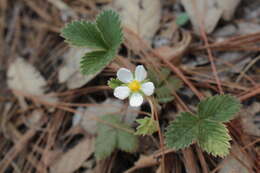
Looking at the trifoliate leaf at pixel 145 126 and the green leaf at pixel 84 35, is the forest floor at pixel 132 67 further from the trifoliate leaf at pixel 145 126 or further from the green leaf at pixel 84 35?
the green leaf at pixel 84 35

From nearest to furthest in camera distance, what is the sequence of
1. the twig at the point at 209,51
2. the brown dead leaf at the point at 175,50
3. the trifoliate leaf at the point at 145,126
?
1. the trifoliate leaf at the point at 145,126
2. the twig at the point at 209,51
3. the brown dead leaf at the point at 175,50

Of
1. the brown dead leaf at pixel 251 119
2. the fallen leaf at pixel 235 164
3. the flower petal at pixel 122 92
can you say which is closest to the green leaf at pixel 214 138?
the fallen leaf at pixel 235 164

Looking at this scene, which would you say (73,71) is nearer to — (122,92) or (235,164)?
(122,92)

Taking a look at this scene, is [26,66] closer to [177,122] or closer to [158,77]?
[158,77]

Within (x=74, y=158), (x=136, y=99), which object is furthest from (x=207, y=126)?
(x=74, y=158)

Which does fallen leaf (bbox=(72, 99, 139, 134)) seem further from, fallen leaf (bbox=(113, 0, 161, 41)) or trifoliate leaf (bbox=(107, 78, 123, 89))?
fallen leaf (bbox=(113, 0, 161, 41))
